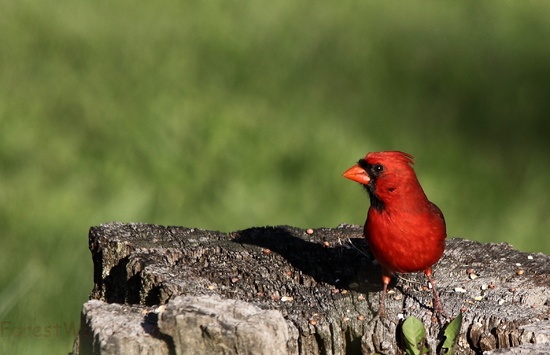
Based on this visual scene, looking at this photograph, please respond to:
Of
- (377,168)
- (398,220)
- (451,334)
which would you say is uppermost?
(377,168)

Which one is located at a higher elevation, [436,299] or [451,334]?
[436,299]

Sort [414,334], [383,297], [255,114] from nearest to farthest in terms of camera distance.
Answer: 1. [414,334]
2. [383,297]
3. [255,114]

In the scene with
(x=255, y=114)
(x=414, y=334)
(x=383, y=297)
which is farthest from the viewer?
(x=255, y=114)

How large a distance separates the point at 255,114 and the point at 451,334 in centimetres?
325

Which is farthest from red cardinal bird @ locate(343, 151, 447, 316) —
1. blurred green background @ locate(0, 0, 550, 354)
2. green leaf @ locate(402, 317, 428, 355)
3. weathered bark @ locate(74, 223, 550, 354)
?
blurred green background @ locate(0, 0, 550, 354)

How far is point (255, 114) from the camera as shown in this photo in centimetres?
666

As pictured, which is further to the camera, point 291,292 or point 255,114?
point 255,114

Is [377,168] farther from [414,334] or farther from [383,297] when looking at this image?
[414,334]

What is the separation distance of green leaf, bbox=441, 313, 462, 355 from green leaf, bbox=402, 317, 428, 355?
0.07 metres

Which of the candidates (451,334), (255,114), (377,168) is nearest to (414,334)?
(451,334)

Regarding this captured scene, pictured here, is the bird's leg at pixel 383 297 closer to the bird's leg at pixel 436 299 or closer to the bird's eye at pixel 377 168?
the bird's leg at pixel 436 299

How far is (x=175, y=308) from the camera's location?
318 centimetres

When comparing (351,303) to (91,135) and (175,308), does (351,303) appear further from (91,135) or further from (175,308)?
(91,135)

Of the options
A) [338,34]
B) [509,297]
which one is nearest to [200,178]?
[338,34]
